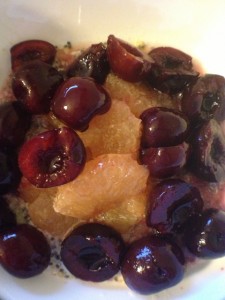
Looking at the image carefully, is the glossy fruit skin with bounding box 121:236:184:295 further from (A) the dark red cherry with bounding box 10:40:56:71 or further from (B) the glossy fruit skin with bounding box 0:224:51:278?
(A) the dark red cherry with bounding box 10:40:56:71

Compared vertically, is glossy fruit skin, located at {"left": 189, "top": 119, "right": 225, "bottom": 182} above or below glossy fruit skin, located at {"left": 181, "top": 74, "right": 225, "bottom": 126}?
below

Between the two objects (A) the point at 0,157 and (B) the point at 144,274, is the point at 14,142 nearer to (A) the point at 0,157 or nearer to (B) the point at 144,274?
(A) the point at 0,157

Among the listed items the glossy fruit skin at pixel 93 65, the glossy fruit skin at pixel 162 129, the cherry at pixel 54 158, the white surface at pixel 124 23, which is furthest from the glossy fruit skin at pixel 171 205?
the white surface at pixel 124 23

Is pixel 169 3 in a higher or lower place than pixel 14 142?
higher

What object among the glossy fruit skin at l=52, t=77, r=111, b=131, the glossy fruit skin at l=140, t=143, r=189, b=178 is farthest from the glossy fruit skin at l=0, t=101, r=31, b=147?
the glossy fruit skin at l=140, t=143, r=189, b=178

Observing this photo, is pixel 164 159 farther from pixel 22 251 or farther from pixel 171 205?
pixel 22 251

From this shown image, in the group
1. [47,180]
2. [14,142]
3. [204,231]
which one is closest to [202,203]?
[204,231]
